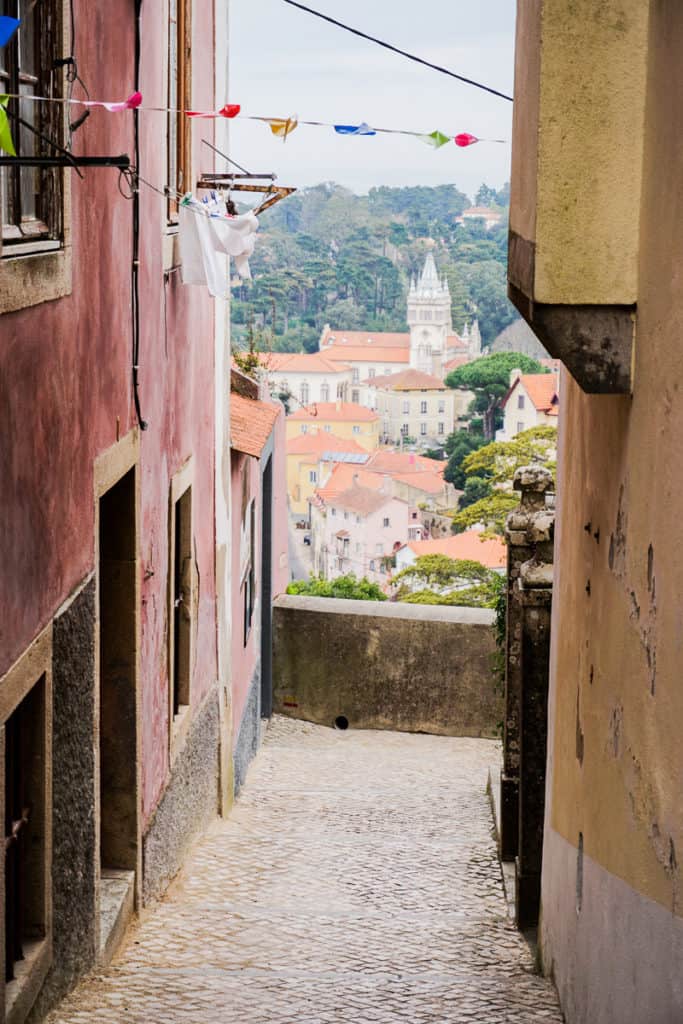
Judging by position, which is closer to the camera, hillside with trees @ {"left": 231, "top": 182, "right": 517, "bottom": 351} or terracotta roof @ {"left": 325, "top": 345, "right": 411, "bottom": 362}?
terracotta roof @ {"left": 325, "top": 345, "right": 411, "bottom": 362}

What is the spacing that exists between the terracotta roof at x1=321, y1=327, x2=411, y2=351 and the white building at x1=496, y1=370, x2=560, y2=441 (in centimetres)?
4590

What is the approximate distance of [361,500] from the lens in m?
82.2

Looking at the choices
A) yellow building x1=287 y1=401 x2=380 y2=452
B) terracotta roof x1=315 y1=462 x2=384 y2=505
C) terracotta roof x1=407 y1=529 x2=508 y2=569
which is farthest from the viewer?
yellow building x1=287 y1=401 x2=380 y2=452

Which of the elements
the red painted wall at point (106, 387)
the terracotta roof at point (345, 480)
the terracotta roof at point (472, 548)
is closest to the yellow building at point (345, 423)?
the terracotta roof at point (345, 480)

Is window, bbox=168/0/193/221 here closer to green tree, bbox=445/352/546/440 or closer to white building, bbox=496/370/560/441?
white building, bbox=496/370/560/441

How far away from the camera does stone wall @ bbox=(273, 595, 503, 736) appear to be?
14.6 m

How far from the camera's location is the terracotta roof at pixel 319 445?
102625 mm

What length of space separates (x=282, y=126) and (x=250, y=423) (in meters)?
5.55

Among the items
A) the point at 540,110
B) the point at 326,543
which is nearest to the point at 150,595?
the point at 540,110

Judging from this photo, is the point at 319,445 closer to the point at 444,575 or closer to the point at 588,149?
the point at 444,575

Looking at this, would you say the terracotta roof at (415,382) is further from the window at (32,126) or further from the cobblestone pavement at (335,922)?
the window at (32,126)

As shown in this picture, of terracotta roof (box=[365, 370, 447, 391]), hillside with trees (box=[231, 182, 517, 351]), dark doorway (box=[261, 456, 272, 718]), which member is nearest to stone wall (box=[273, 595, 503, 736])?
dark doorway (box=[261, 456, 272, 718])

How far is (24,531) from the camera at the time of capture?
182 inches

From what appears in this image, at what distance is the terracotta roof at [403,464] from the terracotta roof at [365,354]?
3830 centimetres
